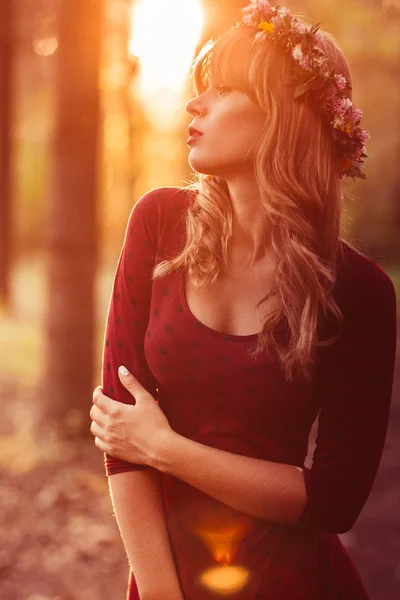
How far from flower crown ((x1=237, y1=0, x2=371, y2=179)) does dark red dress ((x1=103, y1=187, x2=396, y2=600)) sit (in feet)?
1.41

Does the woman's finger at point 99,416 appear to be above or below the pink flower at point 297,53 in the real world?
below

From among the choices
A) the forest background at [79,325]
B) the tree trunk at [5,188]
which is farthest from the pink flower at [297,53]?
the tree trunk at [5,188]

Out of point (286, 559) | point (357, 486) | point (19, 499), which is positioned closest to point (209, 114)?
point (357, 486)

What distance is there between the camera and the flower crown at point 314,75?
2.46 meters

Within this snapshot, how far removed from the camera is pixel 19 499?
6.57 m

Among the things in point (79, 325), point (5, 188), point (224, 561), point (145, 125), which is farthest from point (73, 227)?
point (145, 125)

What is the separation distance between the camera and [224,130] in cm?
242

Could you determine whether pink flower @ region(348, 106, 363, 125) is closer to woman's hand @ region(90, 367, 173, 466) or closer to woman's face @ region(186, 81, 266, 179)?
woman's face @ region(186, 81, 266, 179)

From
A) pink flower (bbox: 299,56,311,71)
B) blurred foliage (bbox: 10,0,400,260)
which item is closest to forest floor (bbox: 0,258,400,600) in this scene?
→ blurred foliage (bbox: 10,0,400,260)

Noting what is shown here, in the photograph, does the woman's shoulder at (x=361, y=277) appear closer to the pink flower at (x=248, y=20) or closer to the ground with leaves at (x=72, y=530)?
the pink flower at (x=248, y=20)

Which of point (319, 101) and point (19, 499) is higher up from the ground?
point (319, 101)

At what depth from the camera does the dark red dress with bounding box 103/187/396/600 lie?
2.34 meters

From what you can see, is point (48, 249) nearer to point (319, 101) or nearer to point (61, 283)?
point (61, 283)

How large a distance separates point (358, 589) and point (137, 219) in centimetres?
131
